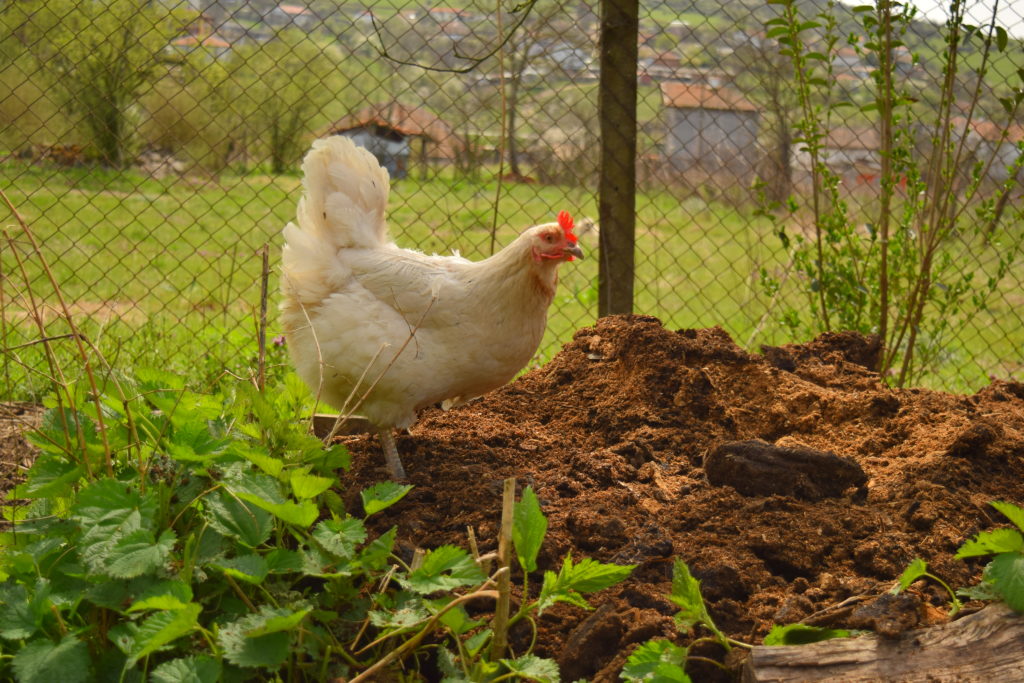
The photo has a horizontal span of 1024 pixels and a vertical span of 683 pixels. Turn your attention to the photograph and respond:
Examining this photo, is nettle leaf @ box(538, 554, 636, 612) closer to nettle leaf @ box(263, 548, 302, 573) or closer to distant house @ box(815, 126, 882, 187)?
nettle leaf @ box(263, 548, 302, 573)

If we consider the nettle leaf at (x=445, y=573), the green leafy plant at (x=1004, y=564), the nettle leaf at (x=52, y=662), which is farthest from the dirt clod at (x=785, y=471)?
the nettle leaf at (x=52, y=662)

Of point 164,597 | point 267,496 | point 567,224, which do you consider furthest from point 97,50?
point 164,597

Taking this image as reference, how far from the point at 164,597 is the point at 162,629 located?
55 mm

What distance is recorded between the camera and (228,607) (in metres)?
1.84

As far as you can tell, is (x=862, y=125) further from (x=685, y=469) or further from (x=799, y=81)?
(x=685, y=469)

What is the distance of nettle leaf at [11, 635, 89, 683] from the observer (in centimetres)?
168

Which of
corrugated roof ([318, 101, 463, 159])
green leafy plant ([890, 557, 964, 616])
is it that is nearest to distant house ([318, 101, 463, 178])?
corrugated roof ([318, 101, 463, 159])

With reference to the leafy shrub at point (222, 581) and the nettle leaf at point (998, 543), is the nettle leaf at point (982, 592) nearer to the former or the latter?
the nettle leaf at point (998, 543)

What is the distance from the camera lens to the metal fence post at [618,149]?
432 centimetres

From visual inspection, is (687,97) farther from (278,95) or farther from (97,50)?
(97,50)

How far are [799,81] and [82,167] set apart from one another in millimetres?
4458

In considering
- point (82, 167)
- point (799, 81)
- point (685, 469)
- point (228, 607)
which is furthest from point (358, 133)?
point (228, 607)

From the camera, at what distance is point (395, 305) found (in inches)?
126

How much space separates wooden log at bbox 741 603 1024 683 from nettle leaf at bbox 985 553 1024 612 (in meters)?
0.04
